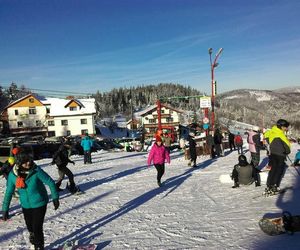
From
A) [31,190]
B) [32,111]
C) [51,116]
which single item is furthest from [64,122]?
[31,190]

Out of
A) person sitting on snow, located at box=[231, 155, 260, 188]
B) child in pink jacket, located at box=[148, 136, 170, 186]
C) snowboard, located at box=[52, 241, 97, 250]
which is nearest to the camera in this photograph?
snowboard, located at box=[52, 241, 97, 250]

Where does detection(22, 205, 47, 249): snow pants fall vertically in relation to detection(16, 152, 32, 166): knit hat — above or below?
below

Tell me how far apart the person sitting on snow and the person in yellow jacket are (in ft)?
4.00

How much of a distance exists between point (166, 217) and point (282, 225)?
8.46 feet

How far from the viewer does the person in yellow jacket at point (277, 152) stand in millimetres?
7551

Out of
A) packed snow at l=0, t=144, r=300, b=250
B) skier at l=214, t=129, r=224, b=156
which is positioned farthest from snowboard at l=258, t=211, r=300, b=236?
skier at l=214, t=129, r=224, b=156

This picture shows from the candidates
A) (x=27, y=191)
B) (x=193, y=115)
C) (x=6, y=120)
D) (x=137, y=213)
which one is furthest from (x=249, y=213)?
(x=193, y=115)

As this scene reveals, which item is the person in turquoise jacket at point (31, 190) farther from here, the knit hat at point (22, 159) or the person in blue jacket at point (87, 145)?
the person in blue jacket at point (87, 145)

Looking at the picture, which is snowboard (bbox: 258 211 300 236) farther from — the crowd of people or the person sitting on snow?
the person sitting on snow

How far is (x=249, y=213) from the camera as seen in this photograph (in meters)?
6.68

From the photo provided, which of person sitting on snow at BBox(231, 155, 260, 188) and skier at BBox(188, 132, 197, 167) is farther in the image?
skier at BBox(188, 132, 197, 167)

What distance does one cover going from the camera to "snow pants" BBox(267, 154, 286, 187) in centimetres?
760

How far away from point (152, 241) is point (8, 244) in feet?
9.03

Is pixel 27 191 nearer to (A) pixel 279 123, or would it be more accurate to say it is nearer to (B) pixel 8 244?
(B) pixel 8 244
